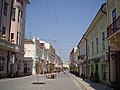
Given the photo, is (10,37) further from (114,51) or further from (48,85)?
(114,51)

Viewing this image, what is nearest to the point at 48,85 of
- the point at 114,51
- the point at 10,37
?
the point at 114,51

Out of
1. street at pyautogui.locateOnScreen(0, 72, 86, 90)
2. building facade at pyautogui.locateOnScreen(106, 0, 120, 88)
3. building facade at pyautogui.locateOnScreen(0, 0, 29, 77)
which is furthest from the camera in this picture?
building facade at pyautogui.locateOnScreen(0, 0, 29, 77)

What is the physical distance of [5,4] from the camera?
100.0ft

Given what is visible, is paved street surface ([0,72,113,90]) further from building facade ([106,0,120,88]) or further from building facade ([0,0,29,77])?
building facade ([0,0,29,77])

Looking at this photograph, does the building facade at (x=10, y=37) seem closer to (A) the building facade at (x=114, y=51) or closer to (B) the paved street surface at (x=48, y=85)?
(B) the paved street surface at (x=48, y=85)

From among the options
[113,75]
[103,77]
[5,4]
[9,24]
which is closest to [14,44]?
[9,24]

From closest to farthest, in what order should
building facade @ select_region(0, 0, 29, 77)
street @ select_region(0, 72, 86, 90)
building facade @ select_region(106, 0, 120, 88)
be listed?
1. building facade @ select_region(106, 0, 120, 88)
2. street @ select_region(0, 72, 86, 90)
3. building facade @ select_region(0, 0, 29, 77)

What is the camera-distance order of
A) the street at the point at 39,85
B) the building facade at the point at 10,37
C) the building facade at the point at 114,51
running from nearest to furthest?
the building facade at the point at 114,51
the street at the point at 39,85
the building facade at the point at 10,37

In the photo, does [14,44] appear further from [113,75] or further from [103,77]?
[113,75]

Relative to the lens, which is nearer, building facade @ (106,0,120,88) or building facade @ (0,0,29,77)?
building facade @ (106,0,120,88)

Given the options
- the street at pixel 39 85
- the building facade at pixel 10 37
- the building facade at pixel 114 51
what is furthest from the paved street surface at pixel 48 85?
the building facade at pixel 10 37

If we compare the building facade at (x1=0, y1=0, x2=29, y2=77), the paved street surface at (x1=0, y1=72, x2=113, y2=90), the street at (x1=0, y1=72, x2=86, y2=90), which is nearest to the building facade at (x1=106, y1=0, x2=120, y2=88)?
the paved street surface at (x1=0, y1=72, x2=113, y2=90)

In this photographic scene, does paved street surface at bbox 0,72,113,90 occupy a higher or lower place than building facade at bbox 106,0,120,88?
lower

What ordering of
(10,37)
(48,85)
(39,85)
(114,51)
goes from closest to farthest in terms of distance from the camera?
(114,51) → (39,85) → (48,85) → (10,37)
